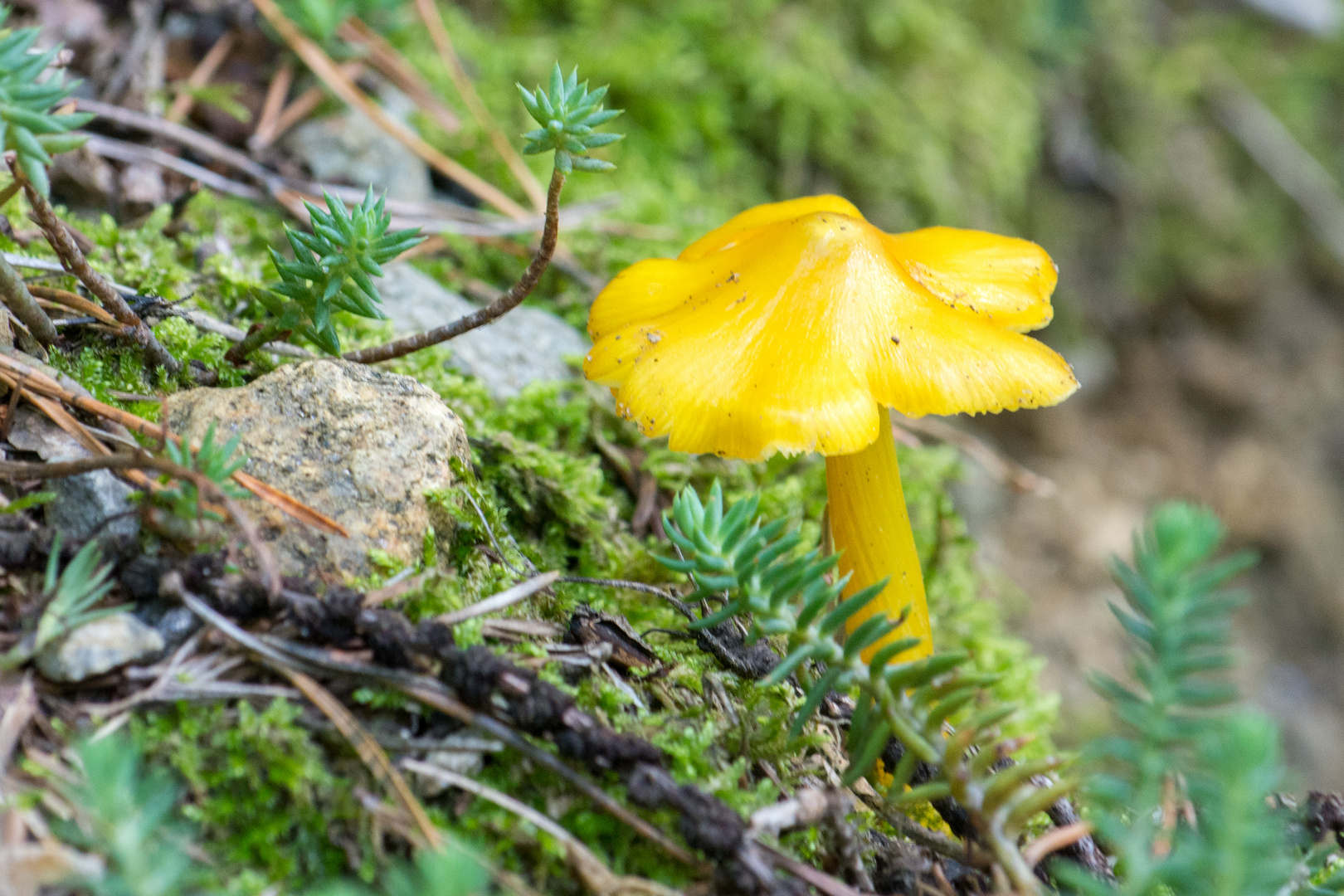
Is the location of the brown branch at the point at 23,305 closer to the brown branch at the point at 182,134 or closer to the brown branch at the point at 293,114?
the brown branch at the point at 182,134

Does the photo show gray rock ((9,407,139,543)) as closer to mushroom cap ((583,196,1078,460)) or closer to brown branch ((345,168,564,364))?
brown branch ((345,168,564,364))

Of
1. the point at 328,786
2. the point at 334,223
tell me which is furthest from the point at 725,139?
the point at 328,786

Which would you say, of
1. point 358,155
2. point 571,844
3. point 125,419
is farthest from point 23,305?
point 358,155

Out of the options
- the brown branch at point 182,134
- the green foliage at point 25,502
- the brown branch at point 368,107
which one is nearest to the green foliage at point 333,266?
the green foliage at point 25,502

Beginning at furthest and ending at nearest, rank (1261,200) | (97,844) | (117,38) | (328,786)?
(1261,200)
(117,38)
(328,786)
(97,844)

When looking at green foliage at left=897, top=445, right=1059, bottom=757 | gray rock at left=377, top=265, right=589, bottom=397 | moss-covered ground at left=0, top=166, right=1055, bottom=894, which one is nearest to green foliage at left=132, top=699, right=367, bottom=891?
moss-covered ground at left=0, top=166, right=1055, bottom=894

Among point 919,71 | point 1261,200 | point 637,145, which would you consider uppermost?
point 1261,200

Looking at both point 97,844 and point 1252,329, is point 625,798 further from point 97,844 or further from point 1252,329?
point 1252,329
